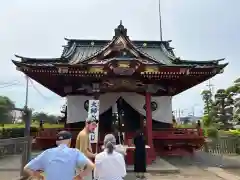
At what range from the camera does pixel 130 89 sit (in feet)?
43.8

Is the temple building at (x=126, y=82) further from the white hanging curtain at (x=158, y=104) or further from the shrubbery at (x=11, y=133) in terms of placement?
the shrubbery at (x=11, y=133)

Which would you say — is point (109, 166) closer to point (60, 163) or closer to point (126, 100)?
point (60, 163)

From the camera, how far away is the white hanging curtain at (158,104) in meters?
14.0

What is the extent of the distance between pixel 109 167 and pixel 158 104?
1090 cm

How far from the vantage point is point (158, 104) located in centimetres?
1466

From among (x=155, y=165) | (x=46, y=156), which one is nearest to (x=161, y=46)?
(x=155, y=165)

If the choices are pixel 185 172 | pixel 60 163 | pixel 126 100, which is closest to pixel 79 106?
pixel 126 100

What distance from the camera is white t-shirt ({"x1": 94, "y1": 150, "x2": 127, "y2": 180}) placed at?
399 centimetres

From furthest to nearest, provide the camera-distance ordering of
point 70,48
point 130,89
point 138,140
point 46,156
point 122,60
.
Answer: point 70,48, point 130,89, point 122,60, point 138,140, point 46,156

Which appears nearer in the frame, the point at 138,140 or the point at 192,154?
the point at 138,140

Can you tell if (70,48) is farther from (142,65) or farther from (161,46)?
(142,65)

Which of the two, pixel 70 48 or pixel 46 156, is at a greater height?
pixel 70 48

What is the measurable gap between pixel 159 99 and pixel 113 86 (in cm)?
313

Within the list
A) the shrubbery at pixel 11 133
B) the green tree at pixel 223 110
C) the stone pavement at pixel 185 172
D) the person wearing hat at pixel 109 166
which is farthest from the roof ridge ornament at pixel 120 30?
the green tree at pixel 223 110
